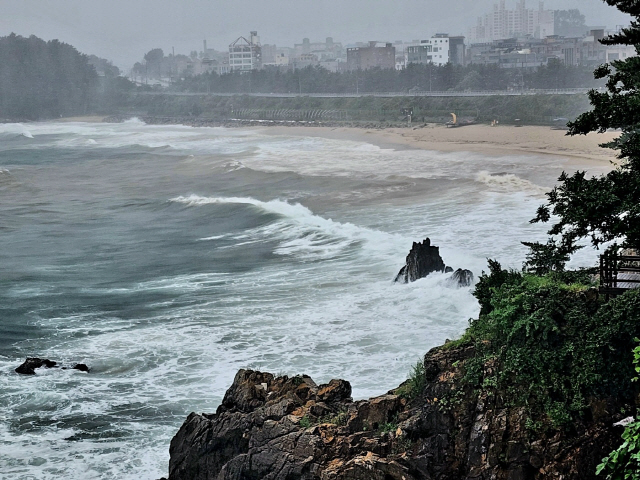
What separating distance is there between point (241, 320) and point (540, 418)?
12410mm

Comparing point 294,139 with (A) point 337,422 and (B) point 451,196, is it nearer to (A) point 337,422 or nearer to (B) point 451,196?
(B) point 451,196

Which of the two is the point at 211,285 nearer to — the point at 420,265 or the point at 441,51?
the point at 420,265

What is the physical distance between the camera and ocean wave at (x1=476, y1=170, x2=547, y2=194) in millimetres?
42562

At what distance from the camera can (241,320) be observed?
2359 centimetres

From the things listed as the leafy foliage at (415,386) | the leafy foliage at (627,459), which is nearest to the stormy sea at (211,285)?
the leafy foliage at (415,386)

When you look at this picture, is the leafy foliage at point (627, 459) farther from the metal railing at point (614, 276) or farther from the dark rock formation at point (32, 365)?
the dark rock formation at point (32, 365)

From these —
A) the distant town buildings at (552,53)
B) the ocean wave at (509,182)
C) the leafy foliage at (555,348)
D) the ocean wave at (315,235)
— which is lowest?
the ocean wave at (315,235)

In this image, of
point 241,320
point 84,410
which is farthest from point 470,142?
point 84,410

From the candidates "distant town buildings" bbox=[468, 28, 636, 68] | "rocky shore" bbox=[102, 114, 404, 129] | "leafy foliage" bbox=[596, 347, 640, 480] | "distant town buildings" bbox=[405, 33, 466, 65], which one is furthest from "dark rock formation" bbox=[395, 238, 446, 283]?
"distant town buildings" bbox=[405, 33, 466, 65]

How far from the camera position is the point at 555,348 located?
12.7 m

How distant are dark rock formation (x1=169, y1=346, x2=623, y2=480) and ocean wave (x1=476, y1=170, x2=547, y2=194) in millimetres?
29222

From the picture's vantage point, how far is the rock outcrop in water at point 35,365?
67.6ft

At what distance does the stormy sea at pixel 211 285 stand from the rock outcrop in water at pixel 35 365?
0.19 m

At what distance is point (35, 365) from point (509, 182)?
97.4 ft
